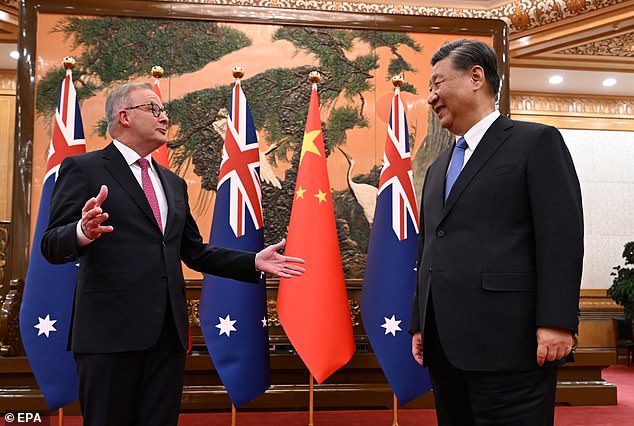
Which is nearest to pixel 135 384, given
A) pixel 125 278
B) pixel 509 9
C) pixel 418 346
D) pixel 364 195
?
pixel 125 278

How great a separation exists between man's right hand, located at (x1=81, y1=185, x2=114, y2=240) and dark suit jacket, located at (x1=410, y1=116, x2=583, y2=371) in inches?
40.0

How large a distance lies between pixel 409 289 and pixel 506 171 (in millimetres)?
2050

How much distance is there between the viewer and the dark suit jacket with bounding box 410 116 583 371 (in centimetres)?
171

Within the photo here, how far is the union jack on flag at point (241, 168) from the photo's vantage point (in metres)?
3.80

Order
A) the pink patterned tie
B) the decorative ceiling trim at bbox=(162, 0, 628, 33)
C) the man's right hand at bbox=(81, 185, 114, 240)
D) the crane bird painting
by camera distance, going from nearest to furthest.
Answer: the man's right hand at bbox=(81, 185, 114, 240), the pink patterned tie, the crane bird painting, the decorative ceiling trim at bbox=(162, 0, 628, 33)

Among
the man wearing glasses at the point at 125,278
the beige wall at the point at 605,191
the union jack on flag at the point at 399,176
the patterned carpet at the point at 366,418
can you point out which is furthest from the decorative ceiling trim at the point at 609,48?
the man wearing glasses at the point at 125,278

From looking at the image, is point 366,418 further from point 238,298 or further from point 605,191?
point 605,191

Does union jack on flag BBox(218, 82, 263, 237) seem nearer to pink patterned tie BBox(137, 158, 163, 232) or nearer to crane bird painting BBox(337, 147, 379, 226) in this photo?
pink patterned tie BBox(137, 158, 163, 232)

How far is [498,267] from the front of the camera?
1.76m

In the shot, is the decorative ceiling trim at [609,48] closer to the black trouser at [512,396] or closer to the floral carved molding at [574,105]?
the floral carved molding at [574,105]

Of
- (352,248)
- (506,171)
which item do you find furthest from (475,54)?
(352,248)

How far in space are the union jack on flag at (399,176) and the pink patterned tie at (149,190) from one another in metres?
1.92

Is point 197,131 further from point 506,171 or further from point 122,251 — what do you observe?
point 506,171

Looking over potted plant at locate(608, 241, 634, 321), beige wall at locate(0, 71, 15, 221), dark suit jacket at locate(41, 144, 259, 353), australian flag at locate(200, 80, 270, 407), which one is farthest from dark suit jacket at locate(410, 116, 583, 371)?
beige wall at locate(0, 71, 15, 221)
